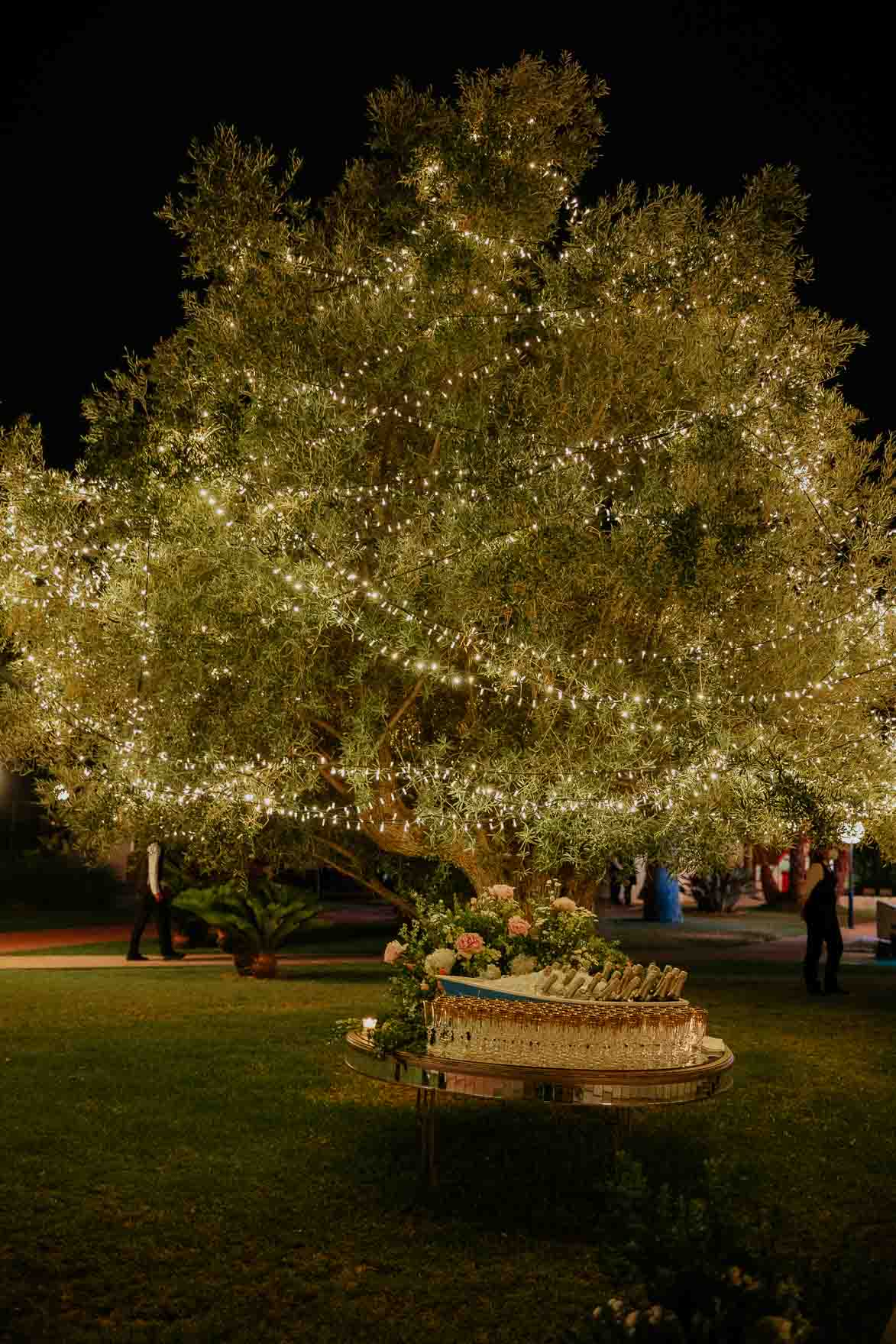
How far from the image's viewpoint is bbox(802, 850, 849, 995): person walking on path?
16.5 m

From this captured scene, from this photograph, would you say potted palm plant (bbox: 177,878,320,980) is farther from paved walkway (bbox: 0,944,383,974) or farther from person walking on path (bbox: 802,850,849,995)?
person walking on path (bbox: 802,850,849,995)

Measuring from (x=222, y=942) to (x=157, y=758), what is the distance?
6.51 metres

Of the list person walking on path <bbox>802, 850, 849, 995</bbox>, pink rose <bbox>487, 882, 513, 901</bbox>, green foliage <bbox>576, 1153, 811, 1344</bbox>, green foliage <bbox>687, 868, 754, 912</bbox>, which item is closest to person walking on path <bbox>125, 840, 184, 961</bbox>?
person walking on path <bbox>802, 850, 849, 995</bbox>

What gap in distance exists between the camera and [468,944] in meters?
7.88

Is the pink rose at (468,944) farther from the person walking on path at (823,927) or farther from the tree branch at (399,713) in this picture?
the person walking on path at (823,927)

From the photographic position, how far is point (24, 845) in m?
39.1

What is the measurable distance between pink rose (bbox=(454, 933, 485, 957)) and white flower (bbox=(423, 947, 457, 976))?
0.07 m

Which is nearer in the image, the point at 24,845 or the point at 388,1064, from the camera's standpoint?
the point at 388,1064

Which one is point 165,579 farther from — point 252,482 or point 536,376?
point 536,376

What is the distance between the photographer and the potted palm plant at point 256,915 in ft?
59.1

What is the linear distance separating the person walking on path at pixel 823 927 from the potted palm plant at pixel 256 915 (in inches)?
260

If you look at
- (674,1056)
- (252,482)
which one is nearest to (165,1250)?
(674,1056)

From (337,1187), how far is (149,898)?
13.6 meters

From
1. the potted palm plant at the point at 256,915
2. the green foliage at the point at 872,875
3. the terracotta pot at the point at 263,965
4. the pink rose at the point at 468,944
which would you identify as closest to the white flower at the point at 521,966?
the pink rose at the point at 468,944
